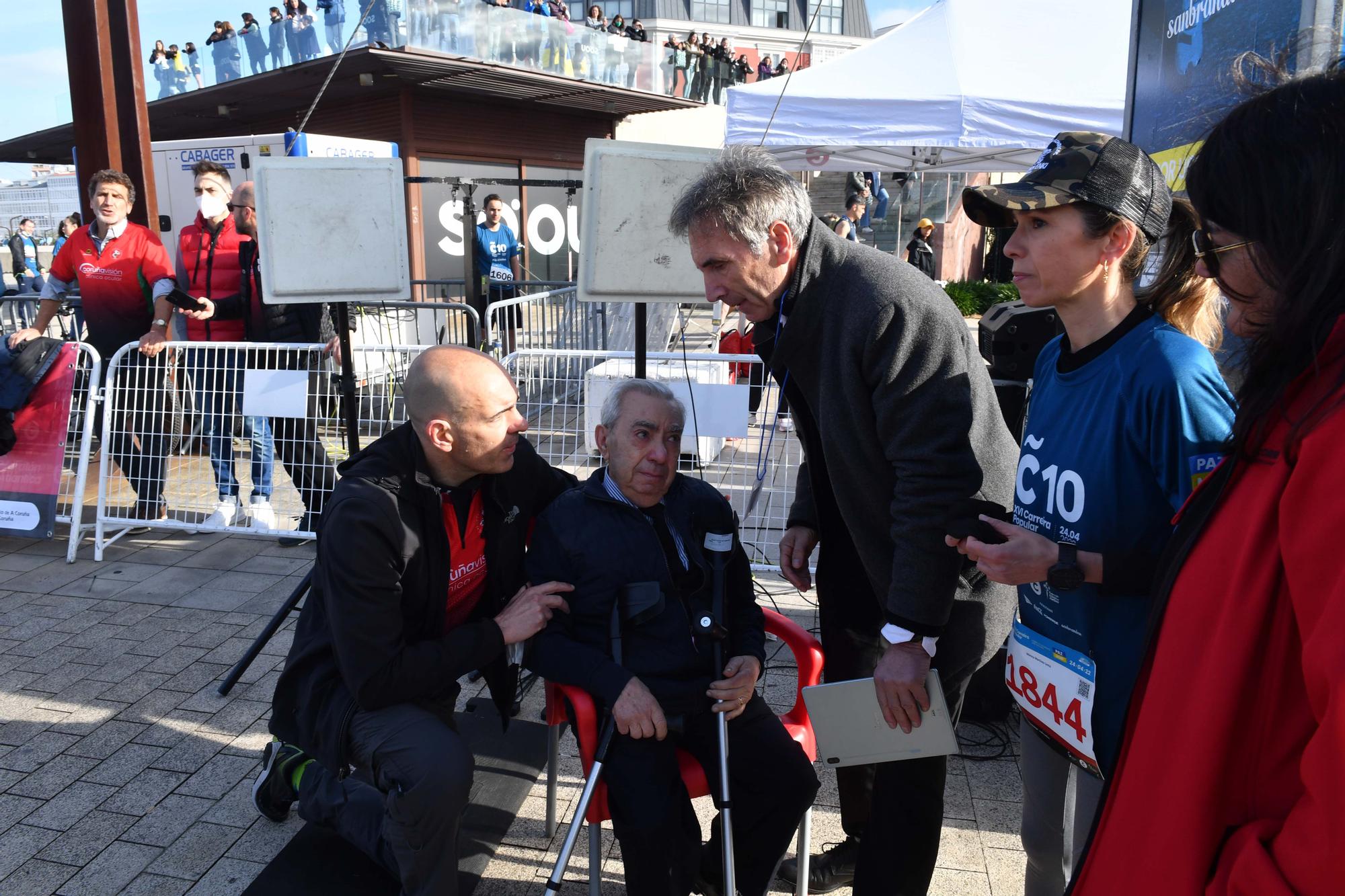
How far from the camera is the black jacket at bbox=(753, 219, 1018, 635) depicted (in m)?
1.86

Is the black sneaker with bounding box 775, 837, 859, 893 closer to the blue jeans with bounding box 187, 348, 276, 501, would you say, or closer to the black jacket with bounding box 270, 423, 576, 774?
the black jacket with bounding box 270, 423, 576, 774

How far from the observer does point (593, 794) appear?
7.37 ft

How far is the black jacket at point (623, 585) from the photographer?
2.41m

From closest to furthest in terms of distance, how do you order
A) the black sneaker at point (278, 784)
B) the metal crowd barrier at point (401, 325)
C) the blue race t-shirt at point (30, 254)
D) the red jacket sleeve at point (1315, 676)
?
the red jacket sleeve at point (1315, 676)
the black sneaker at point (278, 784)
the metal crowd barrier at point (401, 325)
the blue race t-shirt at point (30, 254)

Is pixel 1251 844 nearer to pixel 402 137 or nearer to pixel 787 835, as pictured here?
pixel 787 835

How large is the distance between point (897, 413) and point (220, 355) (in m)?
5.17

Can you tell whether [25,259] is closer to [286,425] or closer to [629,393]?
[286,425]

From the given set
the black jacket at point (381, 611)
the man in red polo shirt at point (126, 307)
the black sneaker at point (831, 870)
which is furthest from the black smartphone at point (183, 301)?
the black sneaker at point (831, 870)

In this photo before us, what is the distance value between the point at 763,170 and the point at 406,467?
119 centimetres

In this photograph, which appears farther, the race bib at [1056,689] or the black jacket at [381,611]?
the black jacket at [381,611]

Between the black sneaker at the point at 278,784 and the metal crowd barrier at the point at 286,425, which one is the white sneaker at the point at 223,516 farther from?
the black sneaker at the point at 278,784

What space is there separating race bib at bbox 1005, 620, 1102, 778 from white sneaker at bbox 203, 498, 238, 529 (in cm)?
476

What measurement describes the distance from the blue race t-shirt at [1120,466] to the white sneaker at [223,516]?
16.0 ft

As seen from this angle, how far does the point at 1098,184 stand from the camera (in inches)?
63.9
